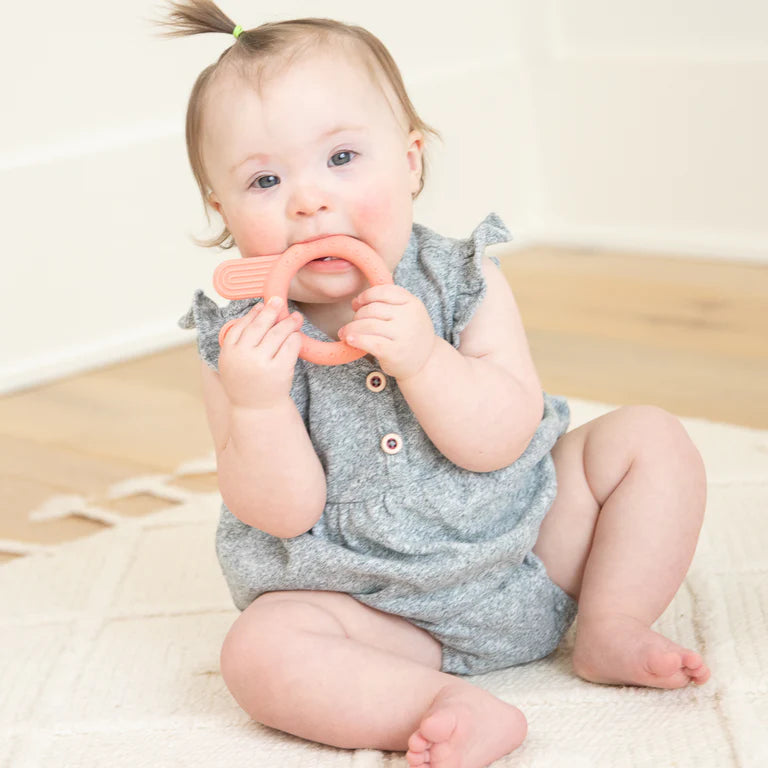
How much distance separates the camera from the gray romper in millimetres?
815

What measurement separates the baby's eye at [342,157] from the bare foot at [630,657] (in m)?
0.36

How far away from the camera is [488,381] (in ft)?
2.65

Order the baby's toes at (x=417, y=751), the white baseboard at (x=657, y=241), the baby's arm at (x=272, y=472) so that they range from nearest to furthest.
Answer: the baby's toes at (x=417, y=751) → the baby's arm at (x=272, y=472) → the white baseboard at (x=657, y=241)

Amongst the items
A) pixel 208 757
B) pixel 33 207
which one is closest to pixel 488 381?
pixel 208 757

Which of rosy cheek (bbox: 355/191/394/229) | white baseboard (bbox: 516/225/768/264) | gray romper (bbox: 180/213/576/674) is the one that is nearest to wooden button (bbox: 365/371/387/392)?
gray romper (bbox: 180/213/576/674)

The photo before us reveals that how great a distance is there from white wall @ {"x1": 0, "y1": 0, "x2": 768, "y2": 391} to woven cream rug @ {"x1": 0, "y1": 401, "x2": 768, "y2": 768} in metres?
0.64

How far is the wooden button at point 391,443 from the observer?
83 centimetres

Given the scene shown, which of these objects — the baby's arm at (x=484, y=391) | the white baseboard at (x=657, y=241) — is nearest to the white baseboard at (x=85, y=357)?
→ the white baseboard at (x=657, y=241)

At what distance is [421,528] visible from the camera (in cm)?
82

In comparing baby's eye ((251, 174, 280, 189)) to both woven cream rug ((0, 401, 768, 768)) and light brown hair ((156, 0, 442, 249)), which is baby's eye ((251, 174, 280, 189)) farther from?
woven cream rug ((0, 401, 768, 768))

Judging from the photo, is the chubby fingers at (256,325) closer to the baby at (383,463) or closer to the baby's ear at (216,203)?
the baby at (383,463)

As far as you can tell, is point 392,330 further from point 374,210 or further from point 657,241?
point 657,241

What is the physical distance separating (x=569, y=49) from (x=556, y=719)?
5.81 ft

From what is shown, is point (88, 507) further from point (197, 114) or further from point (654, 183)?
point (654, 183)
